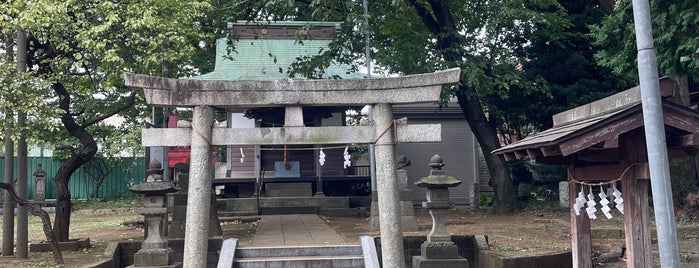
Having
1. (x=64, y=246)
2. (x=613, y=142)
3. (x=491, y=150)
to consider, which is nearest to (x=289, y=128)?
(x=613, y=142)

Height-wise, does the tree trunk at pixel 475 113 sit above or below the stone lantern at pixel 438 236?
above

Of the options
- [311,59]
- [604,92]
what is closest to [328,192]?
[311,59]

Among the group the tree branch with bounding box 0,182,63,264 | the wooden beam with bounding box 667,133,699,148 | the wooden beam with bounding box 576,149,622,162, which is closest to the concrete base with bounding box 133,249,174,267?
the tree branch with bounding box 0,182,63,264

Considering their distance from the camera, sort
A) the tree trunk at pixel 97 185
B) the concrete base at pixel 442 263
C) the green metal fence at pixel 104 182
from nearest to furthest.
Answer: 1. the concrete base at pixel 442 263
2. the tree trunk at pixel 97 185
3. the green metal fence at pixel 104 182

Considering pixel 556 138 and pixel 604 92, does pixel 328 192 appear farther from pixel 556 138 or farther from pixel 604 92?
pixel 556 138

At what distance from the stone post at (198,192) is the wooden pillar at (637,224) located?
5.55 m

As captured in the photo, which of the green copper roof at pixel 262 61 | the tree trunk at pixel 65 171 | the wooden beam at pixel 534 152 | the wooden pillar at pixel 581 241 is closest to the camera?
the wooden beam at pixel 534 152

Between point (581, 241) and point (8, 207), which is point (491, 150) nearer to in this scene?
point (581, 241)

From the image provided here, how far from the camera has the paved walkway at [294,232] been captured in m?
12.2

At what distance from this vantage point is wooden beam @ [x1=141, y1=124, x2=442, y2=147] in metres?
8.53

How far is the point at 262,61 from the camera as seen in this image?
21766 millimetres

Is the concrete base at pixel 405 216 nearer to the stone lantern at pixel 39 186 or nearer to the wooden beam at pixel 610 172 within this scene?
the wooden beam at pixel 610 172

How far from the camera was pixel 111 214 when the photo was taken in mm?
24000

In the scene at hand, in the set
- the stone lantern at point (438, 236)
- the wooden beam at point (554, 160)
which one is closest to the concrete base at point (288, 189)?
the stone lantern at point (438, 236)
